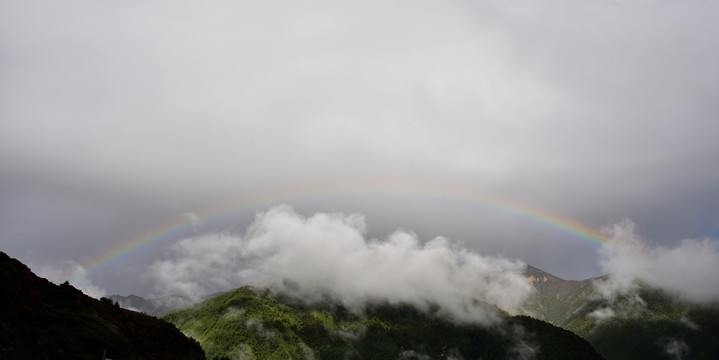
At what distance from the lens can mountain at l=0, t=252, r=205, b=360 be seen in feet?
215

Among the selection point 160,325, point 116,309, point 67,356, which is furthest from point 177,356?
point 67,356

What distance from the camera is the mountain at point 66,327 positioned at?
6544 cm

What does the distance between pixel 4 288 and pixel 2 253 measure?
81.8 ft

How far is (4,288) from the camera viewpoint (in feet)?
234

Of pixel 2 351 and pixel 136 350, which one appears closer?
pixel 2 351

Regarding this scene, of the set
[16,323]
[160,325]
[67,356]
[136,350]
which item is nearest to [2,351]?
[16,323]

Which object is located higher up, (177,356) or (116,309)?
(116,309)

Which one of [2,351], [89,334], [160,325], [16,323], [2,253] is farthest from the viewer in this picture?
[160,325]

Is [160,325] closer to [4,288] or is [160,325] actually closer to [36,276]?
[36,276]

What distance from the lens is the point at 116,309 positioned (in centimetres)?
10950

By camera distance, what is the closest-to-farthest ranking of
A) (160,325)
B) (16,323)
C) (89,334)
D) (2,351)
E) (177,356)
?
(2,351)
(16,323)
(89,334)
(177,356)
(160,325)

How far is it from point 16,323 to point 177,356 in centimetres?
4514

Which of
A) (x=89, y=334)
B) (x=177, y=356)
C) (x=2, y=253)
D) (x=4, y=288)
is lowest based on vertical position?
(x=177, y=356)

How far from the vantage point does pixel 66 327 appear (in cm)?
7681
